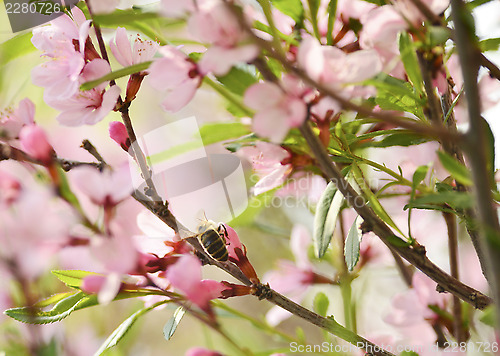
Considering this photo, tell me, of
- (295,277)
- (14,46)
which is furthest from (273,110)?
(295,277)

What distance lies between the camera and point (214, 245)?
458 millimetres

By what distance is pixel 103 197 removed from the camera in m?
0.34

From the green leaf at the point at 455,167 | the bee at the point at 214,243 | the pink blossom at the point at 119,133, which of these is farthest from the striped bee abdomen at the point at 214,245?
the green leaf at the point at 455,167

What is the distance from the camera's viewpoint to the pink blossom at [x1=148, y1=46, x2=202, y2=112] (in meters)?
0.34

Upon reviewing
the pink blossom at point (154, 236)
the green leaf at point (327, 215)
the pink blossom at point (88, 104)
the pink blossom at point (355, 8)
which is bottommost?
the green leaf at point (327, 215)

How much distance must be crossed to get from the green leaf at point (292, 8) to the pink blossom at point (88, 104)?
149 mm

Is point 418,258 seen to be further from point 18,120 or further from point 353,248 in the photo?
point 18,120

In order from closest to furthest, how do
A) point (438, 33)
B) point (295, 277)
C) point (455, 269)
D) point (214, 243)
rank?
point (438, 33)
point (214, 243)
point (455, 269)
point (295, 277)

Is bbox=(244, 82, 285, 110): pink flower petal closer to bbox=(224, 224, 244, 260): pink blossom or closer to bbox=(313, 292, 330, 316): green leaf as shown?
bbox=(224, 224, 244, 260): pink blossom

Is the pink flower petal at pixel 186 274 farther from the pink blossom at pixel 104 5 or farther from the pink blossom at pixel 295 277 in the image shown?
the pink blossom at pixel 295 277

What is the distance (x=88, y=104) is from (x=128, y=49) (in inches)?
2.3

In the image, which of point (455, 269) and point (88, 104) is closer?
point (88, 104)

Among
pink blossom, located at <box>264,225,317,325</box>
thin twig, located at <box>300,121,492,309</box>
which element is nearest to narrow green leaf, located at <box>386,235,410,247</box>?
thin twig, located at <box>300,121,492,309</box>

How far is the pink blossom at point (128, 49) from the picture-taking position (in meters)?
0.46
